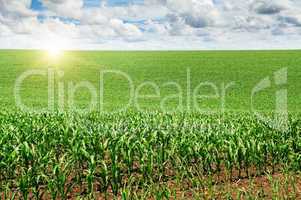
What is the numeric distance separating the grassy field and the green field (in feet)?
0.36

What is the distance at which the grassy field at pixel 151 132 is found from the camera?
8734 mm

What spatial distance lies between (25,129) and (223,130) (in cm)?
547

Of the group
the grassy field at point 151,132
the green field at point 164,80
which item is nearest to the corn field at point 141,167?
the grassy field at point 151,132

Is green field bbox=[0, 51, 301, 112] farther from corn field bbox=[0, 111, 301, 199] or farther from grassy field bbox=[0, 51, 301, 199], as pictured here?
corn field bbox=[0, 111, 301, 199]

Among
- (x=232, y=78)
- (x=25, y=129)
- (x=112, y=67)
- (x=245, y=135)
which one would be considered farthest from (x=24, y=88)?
(x=245, y=135)

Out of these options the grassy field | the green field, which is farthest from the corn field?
the green field

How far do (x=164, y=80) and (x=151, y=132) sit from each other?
3302cm

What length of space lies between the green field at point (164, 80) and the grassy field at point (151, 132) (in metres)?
0.11

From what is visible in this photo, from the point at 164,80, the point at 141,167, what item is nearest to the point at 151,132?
the point at 141,167

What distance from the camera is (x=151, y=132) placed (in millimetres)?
12023

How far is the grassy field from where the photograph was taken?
8.73 metres

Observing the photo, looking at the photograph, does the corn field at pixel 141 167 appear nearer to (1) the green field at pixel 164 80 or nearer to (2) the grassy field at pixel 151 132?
(2) the grassy field at pixel 151 132

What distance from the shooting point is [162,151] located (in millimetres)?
9734

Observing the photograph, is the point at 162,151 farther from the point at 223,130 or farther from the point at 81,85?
the point at 81,85
